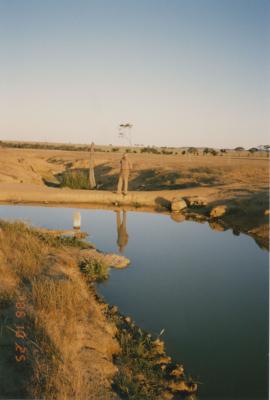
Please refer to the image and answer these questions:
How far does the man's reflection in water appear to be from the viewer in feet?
34.7

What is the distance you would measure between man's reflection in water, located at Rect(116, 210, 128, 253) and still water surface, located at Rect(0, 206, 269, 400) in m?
0.03

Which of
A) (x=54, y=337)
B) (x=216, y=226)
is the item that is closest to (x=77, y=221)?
(x=216, y=226)

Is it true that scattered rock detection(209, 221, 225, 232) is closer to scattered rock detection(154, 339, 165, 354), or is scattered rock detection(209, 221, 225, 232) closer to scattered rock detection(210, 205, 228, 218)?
scattered rock detection(210, 205, 228, 218)

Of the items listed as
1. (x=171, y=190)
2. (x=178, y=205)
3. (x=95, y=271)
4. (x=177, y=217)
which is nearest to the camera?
(x=95, y=271)

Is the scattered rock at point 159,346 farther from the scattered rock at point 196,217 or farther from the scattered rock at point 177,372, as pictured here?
the scattered rock at point 196,217

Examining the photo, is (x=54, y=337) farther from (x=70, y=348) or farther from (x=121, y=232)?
(x=121, y=232)

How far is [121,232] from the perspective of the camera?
39.5 feet

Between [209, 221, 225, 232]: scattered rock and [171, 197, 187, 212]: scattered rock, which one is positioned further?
[171, 197, 187, 212]: scattered rock

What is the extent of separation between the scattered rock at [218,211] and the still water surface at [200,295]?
924mm

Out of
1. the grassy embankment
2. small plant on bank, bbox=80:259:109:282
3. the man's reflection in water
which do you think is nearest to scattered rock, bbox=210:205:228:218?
the man's reflection in water

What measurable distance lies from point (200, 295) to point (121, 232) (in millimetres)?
5341

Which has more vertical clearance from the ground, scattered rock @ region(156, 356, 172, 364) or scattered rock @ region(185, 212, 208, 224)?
scattered rock @ region(185, 212, 208, 224)

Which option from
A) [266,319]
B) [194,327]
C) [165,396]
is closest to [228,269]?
[266,319]

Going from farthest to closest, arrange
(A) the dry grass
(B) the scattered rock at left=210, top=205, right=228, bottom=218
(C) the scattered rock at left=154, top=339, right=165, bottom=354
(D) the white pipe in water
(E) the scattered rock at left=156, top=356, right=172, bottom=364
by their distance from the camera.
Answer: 1. (B) the scattered rock at left=210, top=205, right=228, bottom=218
2. (D) the white pipe in water
3. (C) the scattered rock at left=154, top=339, right=165, bottom=354
4. (E) the scattered rock at left=156, top=356, right=172, bottom=364
5. (A) the dry grass
